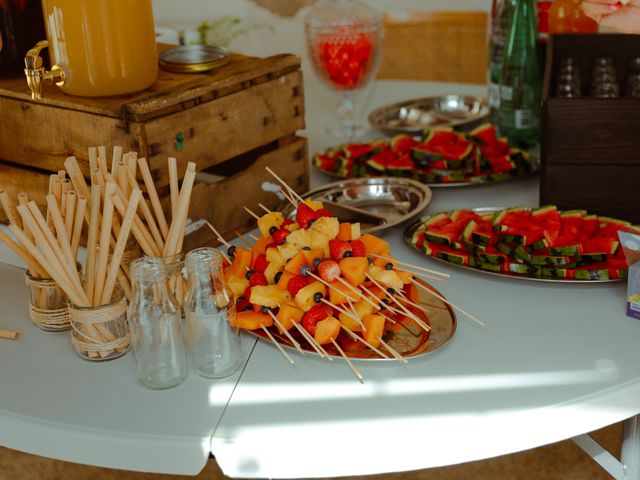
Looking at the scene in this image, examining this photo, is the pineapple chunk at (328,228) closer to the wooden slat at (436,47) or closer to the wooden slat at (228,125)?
the wooden slat at (228,125)

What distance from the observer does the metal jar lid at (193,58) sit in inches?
54.6

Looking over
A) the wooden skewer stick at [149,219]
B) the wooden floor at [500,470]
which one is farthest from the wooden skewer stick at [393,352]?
the wooden floor at [500,470]

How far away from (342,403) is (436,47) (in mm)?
2473

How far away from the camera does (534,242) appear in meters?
1.27

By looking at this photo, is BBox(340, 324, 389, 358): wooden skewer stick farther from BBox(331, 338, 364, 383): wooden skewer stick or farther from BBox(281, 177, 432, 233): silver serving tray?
BBox(281, 177, 432, 233): silver serving tray

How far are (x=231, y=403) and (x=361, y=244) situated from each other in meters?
0.27

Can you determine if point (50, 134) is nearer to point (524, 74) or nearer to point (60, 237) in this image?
point (60, 237)

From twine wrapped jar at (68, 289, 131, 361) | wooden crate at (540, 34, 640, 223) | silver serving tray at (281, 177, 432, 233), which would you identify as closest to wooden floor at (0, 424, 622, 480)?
silver serving tray at (281, 177, 432, 233)

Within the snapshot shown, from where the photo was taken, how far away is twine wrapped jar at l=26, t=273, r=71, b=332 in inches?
45.1

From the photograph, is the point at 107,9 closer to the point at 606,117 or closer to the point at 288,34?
the point at 606,117

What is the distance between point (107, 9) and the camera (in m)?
1.23

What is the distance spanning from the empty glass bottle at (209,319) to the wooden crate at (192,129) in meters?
0.28

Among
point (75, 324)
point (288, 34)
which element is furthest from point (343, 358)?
point (288, 34)

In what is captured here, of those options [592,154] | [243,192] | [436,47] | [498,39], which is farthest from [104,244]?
[436,47]
